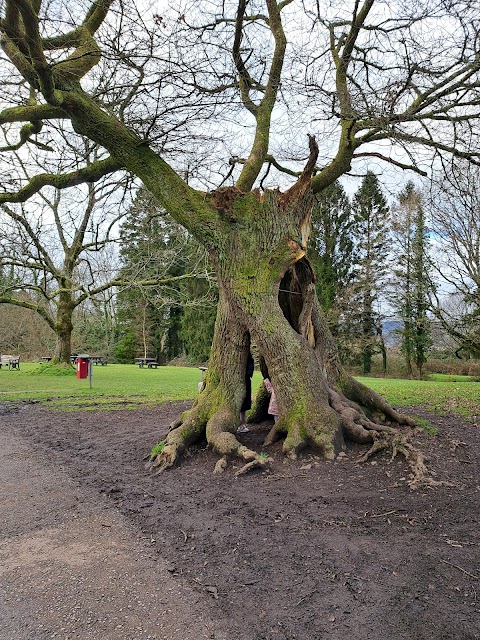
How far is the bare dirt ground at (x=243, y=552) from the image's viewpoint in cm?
233

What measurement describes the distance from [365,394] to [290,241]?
8.24ft

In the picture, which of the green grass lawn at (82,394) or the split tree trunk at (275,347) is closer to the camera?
the split tree trunk at (275,347)

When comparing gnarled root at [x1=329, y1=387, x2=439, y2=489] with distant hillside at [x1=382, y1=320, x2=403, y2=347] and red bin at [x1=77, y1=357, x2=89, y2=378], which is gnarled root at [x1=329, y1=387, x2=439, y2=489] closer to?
red bin at [x1=77, y1=357, x2=89, y2=378]

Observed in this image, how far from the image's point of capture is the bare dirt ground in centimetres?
233

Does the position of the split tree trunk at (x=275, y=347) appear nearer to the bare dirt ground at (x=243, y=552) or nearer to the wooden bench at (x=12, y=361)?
the bare dirt ground at (x=243, y=552)

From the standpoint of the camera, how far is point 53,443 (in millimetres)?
6902

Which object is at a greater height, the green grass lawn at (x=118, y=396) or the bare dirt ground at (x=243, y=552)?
the green grass lawn at (x=118, y=396)

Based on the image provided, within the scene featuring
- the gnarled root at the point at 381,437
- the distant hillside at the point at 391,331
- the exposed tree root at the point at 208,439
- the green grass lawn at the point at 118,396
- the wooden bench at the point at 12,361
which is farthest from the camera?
the distant hillside at the point at 391,331

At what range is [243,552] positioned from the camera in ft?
10.2

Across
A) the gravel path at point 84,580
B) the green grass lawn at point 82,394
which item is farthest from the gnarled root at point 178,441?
the green grass lawn at point 82,394

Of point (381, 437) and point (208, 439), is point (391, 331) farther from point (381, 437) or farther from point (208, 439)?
point (208, 439)

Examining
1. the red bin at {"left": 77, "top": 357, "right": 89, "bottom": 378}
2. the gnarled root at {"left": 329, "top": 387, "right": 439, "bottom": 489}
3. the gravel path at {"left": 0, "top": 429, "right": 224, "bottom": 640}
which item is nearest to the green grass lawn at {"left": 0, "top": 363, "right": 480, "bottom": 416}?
the red bin at {"left": 77, "top": 357, "right": 89, "bottom": 378}

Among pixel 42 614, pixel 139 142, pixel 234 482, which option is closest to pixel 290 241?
pixel 139 142

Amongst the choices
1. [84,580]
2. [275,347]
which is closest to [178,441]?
[275,347]
